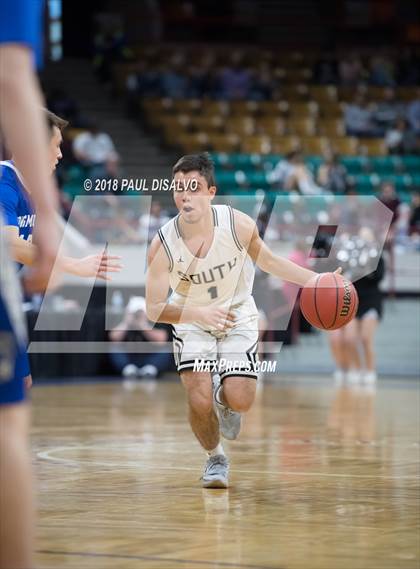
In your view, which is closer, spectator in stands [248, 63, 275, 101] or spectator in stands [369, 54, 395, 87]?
spectator in stands [248, 63, 275, 101]

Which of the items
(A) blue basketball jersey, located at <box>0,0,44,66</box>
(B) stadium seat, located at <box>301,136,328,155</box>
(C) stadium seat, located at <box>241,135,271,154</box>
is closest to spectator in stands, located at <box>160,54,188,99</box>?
(C) stadium seat, located at <box>241,135,271,154</box>

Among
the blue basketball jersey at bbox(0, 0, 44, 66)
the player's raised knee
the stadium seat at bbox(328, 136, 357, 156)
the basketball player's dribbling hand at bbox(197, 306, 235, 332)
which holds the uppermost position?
the blue basketball jersey at bbox(0, 0, 44, 66)

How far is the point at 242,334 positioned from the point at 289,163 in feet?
40.3

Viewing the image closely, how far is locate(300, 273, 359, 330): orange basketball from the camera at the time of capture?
6820 millimetres

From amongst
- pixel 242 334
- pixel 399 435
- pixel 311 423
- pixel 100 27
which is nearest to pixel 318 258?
pixel 311 423

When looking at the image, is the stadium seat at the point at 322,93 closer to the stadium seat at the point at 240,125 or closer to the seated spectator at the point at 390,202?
the stadium seat at the point at 240,125

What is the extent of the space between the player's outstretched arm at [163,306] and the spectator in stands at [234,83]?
1743 cm

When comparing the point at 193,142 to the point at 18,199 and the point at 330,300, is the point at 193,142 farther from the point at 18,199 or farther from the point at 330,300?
the point at 18,199

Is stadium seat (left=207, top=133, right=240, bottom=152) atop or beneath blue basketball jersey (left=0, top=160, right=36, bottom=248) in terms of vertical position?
beneath

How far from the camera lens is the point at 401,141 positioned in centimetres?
2325

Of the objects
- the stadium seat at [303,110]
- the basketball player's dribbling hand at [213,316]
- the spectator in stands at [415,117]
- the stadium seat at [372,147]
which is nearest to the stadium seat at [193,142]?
the stadium seat at [303,110]

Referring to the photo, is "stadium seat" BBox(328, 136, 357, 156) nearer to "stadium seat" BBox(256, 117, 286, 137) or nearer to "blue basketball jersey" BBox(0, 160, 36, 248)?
"stadium seat" BBox(256, 117, 286, 137)

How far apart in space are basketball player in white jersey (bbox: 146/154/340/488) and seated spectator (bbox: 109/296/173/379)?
873 cm

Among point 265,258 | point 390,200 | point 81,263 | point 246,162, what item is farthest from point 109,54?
point 81,263
